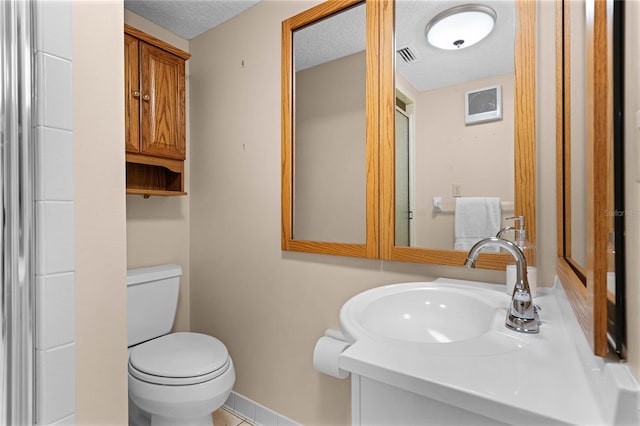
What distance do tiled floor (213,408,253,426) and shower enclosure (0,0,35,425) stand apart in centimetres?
121

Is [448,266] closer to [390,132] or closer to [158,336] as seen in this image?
[390,132]

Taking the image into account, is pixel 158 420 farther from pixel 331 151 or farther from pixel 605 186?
pixel 605 186

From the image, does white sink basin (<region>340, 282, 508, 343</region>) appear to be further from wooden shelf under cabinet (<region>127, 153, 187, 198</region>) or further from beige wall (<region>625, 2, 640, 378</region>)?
wooden shelf under cabinet (<region>127, 153, 187, 198</region>)

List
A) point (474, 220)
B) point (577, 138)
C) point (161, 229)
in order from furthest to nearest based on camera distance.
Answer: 1. point (161, 229)
2. point (474, 220)
3. point (577, 138)

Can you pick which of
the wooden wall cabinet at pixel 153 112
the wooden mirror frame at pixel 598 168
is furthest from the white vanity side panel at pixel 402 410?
the wooden wall cabinet at pixel 153 112

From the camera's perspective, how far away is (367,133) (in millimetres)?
1344

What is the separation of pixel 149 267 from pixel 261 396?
3.10 feet

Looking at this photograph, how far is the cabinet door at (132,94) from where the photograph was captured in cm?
158

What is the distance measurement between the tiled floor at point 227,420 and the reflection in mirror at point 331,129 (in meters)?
1.05

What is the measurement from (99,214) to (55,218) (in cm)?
9

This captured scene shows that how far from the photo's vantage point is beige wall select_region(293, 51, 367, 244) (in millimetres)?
1385

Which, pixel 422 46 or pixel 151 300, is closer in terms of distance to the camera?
pixel 422 46

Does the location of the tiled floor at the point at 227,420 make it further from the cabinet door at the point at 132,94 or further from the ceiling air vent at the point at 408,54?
the ceiling air vent at the point at 408,54

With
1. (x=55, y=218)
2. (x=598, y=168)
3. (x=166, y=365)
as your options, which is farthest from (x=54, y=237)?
(x=598, y=168)
